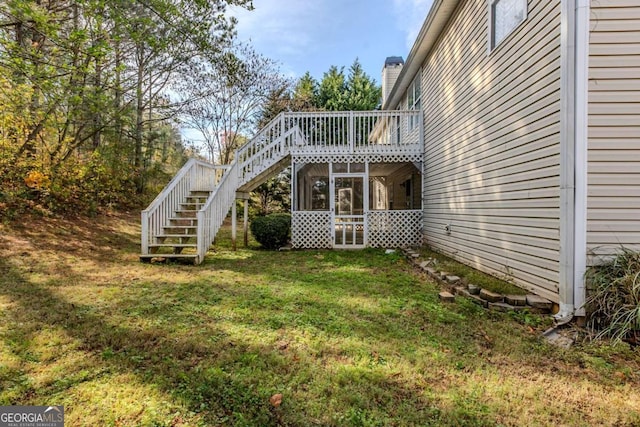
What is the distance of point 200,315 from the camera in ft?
12.4

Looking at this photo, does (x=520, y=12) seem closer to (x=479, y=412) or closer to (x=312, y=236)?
(x=479, y=412)

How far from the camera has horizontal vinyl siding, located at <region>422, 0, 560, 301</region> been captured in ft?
12.7

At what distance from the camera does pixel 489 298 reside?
13.5 feet

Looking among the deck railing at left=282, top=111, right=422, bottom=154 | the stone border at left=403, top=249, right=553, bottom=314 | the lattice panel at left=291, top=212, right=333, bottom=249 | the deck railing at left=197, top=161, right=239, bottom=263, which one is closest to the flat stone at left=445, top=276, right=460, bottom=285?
the stone border at left=403, top=249, right=553, bottom=314

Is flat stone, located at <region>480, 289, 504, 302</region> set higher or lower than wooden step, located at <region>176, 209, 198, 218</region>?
lower

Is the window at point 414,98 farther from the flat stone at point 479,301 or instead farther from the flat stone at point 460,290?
the flat stone at point 479,301

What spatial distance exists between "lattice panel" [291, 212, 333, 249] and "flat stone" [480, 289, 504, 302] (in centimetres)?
543

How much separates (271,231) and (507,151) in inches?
248

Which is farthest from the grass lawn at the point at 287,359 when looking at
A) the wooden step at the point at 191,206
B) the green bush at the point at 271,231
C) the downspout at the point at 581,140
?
the green bush at the point at 271,231

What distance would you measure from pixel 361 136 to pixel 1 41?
7.96 meters

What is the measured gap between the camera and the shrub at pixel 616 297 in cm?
304

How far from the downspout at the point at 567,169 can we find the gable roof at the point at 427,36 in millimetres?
3885

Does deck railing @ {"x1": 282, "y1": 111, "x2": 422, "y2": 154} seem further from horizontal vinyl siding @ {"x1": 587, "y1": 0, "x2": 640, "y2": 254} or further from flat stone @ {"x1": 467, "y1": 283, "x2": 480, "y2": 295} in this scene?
horizontal vinyl siding @ {"x1": 587, "y1": 0, "x2": 640, "y2": 254}

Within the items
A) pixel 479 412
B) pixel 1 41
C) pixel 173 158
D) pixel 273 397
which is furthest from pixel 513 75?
pixel 173 158
